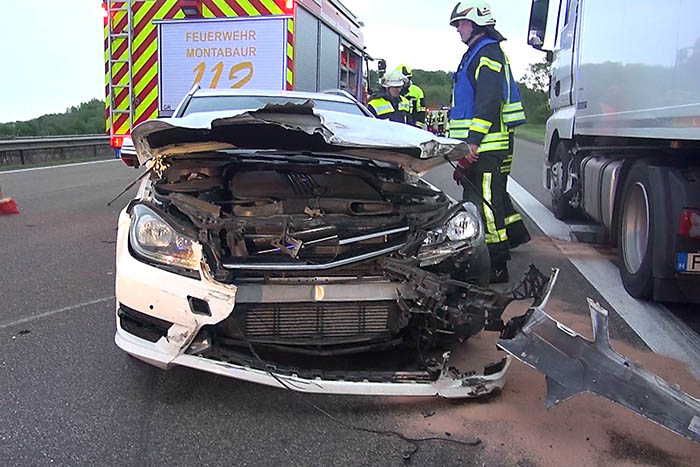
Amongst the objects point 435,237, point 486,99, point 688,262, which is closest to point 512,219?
point 486,99

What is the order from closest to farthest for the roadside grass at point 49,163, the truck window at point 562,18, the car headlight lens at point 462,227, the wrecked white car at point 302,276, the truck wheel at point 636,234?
1. the wrecked white car at point 302,276
2. the car headlight lens at point 462,227
3. the truck wheel at point 636,234
4. the truck window at point 562,18
5. the roadside grass at point 49,163

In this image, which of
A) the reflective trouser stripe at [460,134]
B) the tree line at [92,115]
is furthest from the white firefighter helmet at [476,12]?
the tree line at [92,115]

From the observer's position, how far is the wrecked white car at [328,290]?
111 inches

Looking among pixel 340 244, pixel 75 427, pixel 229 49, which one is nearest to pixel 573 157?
pixel 229 49

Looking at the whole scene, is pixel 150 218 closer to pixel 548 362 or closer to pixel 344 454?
pixel 344 454

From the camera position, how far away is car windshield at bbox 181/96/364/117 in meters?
5.45

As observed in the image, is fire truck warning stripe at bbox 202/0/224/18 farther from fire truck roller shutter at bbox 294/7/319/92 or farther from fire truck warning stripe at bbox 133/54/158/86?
fire truck roller shutter at bbox 294/7/319/92

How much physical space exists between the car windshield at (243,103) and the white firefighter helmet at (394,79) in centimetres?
286

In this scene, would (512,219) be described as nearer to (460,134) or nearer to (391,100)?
(460,134)

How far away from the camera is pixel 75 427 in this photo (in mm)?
2916

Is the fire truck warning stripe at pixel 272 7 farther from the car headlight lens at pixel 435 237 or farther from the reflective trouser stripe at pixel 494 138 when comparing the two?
the car headlight lens at pixel 435 237

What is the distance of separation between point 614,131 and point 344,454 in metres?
3.72

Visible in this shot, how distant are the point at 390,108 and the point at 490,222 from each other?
3.46 m

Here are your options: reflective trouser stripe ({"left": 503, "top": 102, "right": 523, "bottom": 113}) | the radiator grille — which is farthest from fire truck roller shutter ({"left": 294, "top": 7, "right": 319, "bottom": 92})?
the radiator grille
